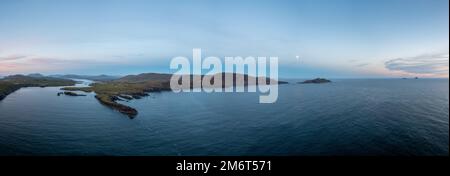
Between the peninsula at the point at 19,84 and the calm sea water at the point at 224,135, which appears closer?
the calm sea water at the point at 224,135

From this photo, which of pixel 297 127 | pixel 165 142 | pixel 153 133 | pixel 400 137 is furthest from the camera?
pixel 297 127

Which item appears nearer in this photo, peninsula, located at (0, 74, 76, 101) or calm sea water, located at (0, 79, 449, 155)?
calm sea water, located at (0, 79, 449, 155)

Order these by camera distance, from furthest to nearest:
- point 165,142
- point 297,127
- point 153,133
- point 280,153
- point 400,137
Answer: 1. point 297,127
2. point 153,133
3. point 400,137
4. point 165,142
5. point 280,153

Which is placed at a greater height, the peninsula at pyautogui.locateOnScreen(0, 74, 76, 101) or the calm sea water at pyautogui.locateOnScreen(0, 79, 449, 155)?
the peninsula at pyautogui.locateOnScreen(0, 74, 76, 101)

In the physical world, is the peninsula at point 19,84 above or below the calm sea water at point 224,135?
above

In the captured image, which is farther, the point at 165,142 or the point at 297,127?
the point at 297,127

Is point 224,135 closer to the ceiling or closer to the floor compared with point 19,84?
closer to the floor

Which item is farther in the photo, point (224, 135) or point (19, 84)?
point (19, 84)
